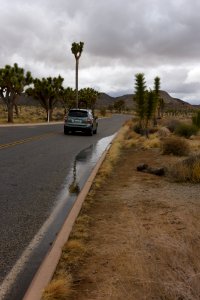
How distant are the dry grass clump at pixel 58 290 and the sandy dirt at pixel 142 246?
0.09m

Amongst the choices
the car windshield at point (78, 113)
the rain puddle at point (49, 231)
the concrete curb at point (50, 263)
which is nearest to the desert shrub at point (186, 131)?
the car windshield at point (78, 113)

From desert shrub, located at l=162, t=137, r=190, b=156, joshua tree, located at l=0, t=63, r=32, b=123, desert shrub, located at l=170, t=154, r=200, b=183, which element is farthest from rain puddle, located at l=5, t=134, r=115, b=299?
joshua tree, located at l=0, t=63, r=32, b=123

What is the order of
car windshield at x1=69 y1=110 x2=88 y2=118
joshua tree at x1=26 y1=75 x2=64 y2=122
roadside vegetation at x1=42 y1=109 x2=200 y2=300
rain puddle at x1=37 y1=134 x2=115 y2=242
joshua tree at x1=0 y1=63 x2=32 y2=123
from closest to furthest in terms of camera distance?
1. roadside vegetation at x1=42 y1=109 x2=200 y2=300
2. rain puddle at x1=37 y1=134 x2=115 y2=242
3. car windshield at x1=69 y1=110 x2=88 y2=118
4. joshua tree at x1=0 y1=63 x2=32 y2=123
5. joshua tree at x1=26 y1=75 x2=64 y2=122

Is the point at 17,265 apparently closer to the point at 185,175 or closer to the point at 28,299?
the point at 28,299

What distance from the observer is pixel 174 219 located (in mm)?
7531

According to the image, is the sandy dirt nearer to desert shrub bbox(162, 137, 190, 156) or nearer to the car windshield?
desert shrub bbox(162, 137, 190, 156)

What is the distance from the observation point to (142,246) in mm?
5996

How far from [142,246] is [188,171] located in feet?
19.7

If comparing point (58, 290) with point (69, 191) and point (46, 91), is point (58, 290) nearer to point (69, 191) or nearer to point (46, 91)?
point (69, 191)

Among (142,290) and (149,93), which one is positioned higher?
(149,93)

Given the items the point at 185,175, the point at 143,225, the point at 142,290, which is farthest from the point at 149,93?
the point at 142,290

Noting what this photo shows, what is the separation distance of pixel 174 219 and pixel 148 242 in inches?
58.6

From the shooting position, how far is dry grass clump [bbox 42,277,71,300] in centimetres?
440

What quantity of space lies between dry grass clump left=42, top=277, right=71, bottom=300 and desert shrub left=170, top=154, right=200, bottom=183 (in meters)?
7.29
